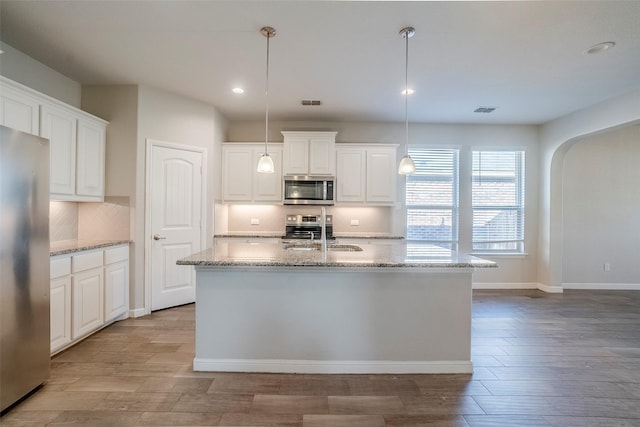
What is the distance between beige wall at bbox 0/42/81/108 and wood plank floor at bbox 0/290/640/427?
8.42 feet

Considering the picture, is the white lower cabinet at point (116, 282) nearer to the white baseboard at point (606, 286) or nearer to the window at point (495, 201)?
the window at point (495, 201)

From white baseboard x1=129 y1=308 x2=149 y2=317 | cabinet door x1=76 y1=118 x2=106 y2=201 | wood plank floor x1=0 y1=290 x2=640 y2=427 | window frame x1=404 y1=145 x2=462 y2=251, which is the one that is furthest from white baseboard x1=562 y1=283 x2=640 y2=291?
cabinet door x1=76 y1=118 x2=106 y2=201

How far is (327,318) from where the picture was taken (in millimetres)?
2395

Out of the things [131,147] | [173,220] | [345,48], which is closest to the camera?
[345,48]

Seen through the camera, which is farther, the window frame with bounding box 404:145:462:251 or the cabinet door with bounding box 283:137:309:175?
the window frame with bounding box 404:145:462:251

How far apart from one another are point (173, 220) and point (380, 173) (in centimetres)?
301

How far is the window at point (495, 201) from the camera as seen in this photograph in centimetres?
510

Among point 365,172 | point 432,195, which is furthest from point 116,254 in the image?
point 432,195

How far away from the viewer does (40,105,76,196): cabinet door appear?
8.99 feet

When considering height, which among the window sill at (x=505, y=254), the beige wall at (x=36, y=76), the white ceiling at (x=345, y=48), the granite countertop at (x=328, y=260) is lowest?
the window sill at (x=505, y=254)

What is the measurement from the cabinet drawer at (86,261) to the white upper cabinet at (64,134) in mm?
619

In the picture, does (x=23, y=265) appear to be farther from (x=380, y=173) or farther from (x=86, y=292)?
(x=380, y=173)

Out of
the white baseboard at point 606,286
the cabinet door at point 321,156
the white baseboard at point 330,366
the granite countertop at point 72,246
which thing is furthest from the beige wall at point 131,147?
the white baseboard at point 606,286

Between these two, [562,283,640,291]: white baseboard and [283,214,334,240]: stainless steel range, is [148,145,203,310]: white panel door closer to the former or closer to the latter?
[283,214,334,240]: stainless steel range
